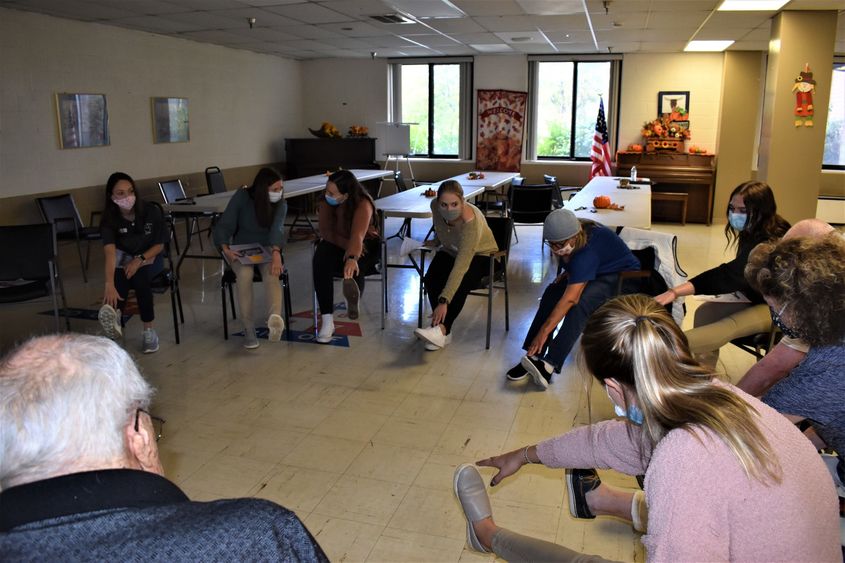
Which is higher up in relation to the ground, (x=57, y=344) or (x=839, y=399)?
(x=57, y=344)

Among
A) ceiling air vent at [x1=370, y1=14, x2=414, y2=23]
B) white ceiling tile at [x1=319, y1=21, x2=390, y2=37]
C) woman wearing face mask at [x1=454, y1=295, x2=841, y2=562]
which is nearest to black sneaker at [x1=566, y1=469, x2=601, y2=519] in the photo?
woman wearing face mask at [x1=454, y1=295, x2=841, y2=562]

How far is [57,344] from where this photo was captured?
1.17m

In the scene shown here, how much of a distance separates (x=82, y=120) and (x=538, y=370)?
19.5 feet

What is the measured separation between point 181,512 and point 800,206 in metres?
7.39

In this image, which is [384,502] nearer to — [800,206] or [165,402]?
[165,402]

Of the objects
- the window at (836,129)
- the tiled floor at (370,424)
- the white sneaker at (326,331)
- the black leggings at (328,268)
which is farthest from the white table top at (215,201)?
the window at (836,129)

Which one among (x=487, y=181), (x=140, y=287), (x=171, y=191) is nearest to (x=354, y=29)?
(x=487, y=181)

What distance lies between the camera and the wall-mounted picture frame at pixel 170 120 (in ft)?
28.1

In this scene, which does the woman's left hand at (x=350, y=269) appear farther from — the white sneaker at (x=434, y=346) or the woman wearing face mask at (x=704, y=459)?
the woman wearing face mask at (x=704, y=459)

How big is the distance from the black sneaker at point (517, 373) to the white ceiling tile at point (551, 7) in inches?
159

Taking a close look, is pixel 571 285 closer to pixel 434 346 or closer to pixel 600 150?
pixel 434 346

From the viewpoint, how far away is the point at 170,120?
8.84 metres

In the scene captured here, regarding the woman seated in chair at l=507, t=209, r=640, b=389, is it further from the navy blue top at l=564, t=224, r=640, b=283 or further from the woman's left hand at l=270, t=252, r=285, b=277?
the woman's left hand at l=270, t=252, r=285, b=277

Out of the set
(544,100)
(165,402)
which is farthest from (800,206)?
(165,402)
